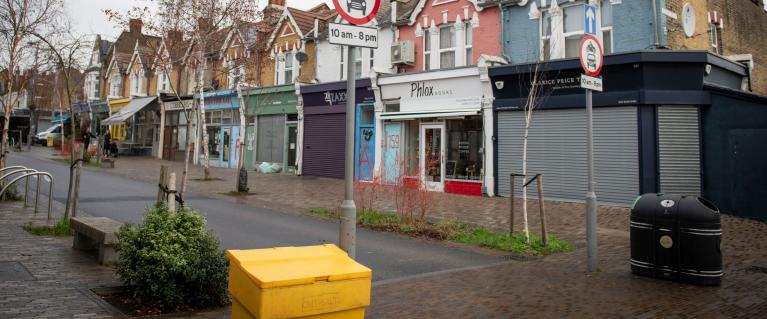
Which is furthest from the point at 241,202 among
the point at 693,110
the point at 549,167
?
the point at 693,110

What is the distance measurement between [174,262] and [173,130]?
1230 inches

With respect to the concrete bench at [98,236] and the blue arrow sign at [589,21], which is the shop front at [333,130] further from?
the blue arrow sign at [589,21]

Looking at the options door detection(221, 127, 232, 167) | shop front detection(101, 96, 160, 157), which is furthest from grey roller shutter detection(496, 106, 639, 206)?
shop front detection(101, 96, 160, 157)

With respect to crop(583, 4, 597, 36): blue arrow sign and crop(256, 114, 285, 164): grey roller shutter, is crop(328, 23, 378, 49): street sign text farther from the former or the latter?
crop(256, 114, 285, 164): grey roller shutter

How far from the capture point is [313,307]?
319cm

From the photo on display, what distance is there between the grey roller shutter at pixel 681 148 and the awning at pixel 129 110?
Answer: 31609mm

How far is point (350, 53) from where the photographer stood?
17.2ft

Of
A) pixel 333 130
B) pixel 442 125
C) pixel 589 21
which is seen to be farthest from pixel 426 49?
pixel 589 21

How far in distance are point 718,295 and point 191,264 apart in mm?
6267

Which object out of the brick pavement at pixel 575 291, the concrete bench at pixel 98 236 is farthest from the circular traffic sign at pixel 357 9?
the concrete bench at pixel 98 236

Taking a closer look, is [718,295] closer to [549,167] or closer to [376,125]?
[549,167]

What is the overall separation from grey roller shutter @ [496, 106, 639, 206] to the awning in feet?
88.4

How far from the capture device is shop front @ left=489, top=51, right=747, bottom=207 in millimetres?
14133

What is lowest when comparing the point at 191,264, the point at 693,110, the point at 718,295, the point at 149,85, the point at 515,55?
the point at 718,295
